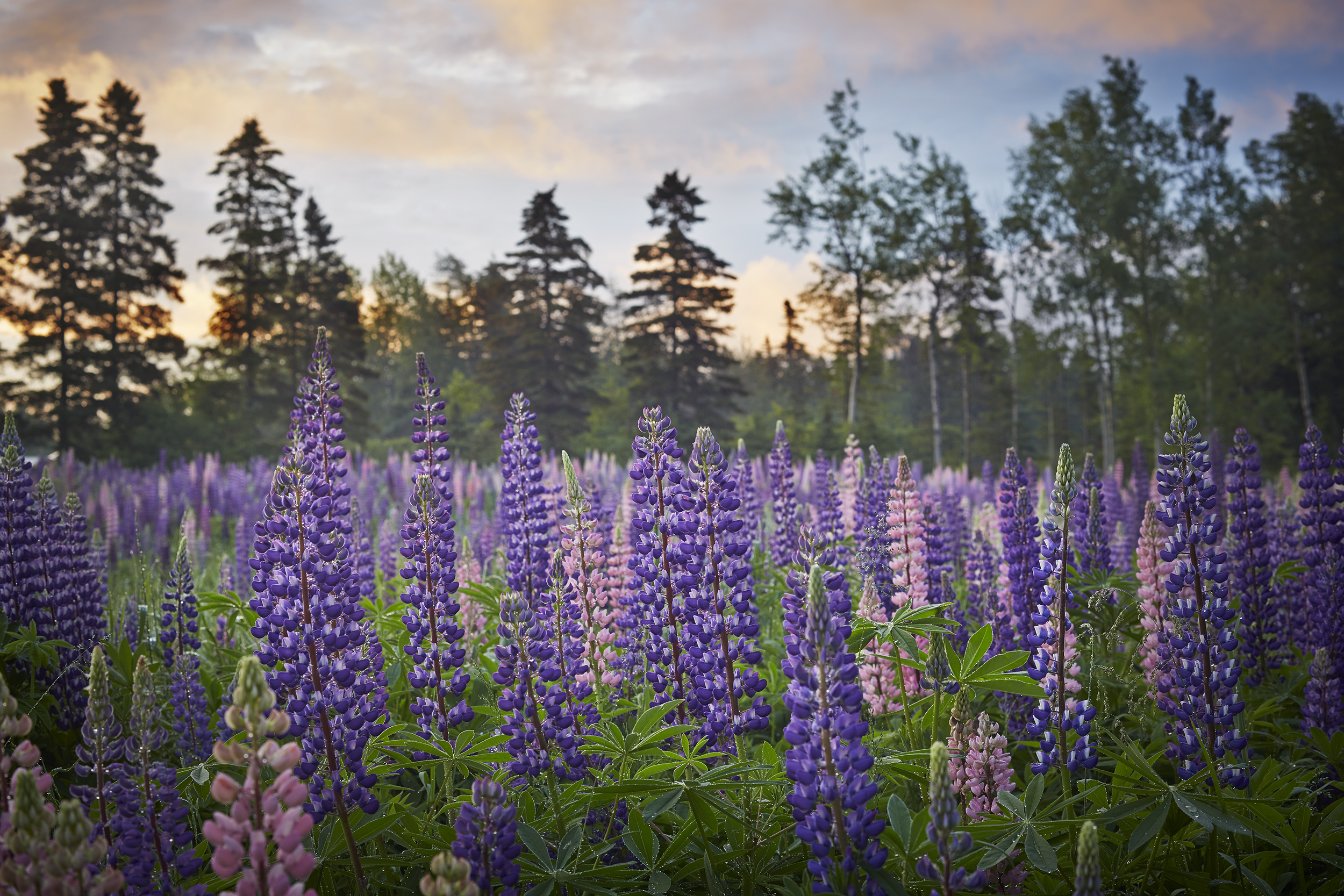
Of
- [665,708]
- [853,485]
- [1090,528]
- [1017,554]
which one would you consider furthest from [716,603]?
[853,485]

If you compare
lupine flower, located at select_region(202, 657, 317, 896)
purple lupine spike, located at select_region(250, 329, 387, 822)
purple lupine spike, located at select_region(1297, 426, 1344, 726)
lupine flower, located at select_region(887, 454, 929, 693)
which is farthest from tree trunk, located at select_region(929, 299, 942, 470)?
lupine flower, located at select_region(202, 657, 317, 896)

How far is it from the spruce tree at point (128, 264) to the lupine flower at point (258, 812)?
34.6 m

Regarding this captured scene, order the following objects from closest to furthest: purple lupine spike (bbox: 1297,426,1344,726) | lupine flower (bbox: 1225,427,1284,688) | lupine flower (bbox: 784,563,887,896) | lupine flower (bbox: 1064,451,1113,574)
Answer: lupine flower (bbox: 784,563,887,896), purple lupine spike (bbox: 1297,426,1344,726), lupine flower (bbox: 1225,427,1284,688), lupine flower (bbox: 1064,451,1113,574)

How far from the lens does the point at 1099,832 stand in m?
2.62

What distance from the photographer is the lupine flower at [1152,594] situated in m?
3.88

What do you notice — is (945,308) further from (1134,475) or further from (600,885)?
(600,885)

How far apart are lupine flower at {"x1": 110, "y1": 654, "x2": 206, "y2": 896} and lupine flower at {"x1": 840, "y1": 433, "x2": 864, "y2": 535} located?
4803 mm

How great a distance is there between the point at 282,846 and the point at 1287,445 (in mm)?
41983

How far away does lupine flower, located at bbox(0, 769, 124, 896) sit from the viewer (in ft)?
4.77

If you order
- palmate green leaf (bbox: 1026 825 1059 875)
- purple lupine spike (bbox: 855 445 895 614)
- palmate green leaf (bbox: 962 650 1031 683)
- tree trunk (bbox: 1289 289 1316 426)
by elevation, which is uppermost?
tree trunk (bbox: 1289 289 1316 426)

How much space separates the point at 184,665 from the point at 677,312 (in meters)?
30.7

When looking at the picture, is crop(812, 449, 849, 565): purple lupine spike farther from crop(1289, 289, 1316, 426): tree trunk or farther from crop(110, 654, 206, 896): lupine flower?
crop(1289, 289, 1316, 426): tree trunk

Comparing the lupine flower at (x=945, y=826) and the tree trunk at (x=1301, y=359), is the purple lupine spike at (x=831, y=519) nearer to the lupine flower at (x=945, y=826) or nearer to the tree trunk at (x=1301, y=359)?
the lupine flower at (x=945, y=826)

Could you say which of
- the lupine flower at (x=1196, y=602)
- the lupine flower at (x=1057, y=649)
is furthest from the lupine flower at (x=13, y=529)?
the lupine flower at (x=1196, y=602)
